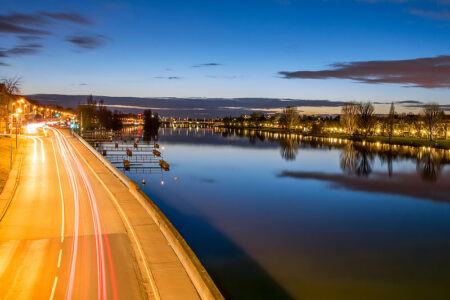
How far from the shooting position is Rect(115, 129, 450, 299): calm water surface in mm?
20250

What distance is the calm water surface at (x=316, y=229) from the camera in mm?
20250

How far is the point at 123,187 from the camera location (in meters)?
32.2

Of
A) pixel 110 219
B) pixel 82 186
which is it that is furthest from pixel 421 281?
pixel 82 186

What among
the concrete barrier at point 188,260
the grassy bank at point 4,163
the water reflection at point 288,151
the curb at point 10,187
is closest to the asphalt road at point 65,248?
the curb at point 10,187

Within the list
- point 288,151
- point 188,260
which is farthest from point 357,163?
point 188,260

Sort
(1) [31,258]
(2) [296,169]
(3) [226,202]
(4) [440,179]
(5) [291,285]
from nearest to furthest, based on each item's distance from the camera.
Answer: (1) [31,258] < (5) [291,285] < (3) [226,202] < (4) [440,179] < (2) [296,169]

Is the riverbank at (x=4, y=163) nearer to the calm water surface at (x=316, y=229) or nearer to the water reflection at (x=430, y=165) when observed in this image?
the calm water surface at (x=316, y=229)

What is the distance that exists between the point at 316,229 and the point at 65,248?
1985cm

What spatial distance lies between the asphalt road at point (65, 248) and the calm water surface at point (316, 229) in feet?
20.8

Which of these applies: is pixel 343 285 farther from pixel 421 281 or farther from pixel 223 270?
pixel 223 270

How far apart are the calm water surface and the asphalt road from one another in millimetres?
6355

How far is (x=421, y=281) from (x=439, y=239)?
8.98 m

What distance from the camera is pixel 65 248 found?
1789 centimetres

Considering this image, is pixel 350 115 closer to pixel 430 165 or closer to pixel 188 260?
pixel 430 165
